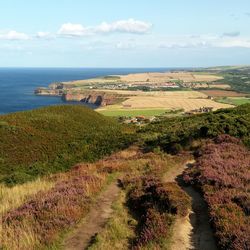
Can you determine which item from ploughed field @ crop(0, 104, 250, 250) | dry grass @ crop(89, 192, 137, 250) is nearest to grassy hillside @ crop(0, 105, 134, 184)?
ploughed field @ crop(0, 104, 250, 250)

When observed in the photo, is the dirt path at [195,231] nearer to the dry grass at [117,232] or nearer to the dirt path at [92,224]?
the dry grass at [117,232]

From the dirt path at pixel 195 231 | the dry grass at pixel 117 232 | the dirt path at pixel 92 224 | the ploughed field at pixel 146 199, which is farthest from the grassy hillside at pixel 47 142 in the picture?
the dirt path at pixel 195 231

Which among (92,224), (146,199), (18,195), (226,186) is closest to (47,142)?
(18,195)

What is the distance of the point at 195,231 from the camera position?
14.0m

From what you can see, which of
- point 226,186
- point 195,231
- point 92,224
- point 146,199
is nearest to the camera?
point 195,231

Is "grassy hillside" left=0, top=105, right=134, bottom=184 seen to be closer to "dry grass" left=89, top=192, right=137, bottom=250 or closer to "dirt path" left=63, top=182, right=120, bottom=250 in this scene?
"dirt path" left=63, top=182, right=120, bottom=250

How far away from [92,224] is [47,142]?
30337 millimetres

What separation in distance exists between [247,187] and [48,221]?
938 cm

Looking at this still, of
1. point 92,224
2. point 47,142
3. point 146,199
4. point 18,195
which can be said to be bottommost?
point 47,142

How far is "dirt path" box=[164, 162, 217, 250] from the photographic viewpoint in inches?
502

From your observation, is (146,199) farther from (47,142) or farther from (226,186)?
(47,142)

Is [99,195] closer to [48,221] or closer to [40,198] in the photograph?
[40,198]

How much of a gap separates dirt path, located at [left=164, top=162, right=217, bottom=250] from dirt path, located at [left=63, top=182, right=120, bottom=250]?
3007 millimetres

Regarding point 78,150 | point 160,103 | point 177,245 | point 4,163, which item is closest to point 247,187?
point 177,245
